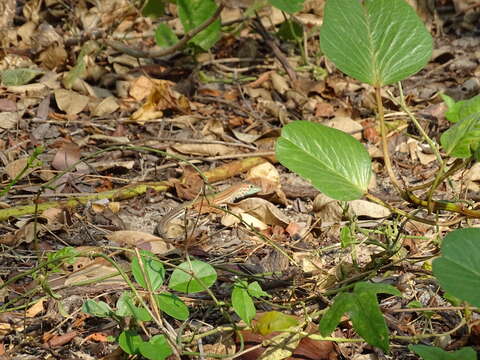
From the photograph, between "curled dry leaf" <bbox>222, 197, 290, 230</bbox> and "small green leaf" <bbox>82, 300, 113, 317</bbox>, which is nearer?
"small green leaf" <bbox>82, 300, 113, 317</bbox>

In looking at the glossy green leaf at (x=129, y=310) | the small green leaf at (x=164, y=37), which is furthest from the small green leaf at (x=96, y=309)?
the small green leaf at (x=164, y=37)

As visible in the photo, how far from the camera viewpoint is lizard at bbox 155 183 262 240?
1922 mm

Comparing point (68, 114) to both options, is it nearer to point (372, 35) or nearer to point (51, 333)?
point (51, 333)

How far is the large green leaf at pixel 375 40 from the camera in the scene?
131 cm

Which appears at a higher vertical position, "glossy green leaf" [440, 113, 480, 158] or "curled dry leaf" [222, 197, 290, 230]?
"glossy green leaf" [440, 113, 480, 158]

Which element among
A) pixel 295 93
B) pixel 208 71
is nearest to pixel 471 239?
pixel 295 93

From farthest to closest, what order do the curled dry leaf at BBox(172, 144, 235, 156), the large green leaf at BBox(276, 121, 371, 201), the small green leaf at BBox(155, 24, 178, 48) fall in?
1. the small green leaf at BBox(155, 24, 178, 48)
2. the curled dry leaf at BBox(172, 144, 235, 156)
3. the large green leaf at BBox(276, 121, 371, 201)

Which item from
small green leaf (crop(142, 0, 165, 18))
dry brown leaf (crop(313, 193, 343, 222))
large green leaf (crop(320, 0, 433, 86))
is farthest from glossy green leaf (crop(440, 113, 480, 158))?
small green leaf (crop(142, 0, 165, 18))

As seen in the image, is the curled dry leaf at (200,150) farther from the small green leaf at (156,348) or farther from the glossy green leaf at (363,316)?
the glossy green leaf at (363,316)

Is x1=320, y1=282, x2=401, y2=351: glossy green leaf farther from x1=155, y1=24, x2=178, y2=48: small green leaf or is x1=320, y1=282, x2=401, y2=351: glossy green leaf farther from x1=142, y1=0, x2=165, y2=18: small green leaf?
x1=142, y1=0, x2=165, y2=18: small green leaf

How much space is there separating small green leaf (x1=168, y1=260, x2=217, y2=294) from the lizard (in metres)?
0.52

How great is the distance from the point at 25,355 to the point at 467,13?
9.23 ft

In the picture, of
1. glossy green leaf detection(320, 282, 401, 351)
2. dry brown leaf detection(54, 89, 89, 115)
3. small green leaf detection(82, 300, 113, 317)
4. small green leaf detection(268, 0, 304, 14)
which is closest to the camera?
glossy green leaf detection(320, 282, 401, 351)

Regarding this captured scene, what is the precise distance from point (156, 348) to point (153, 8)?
2.18m
